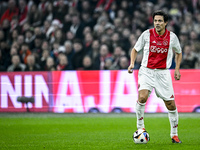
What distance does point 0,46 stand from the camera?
55.8ft

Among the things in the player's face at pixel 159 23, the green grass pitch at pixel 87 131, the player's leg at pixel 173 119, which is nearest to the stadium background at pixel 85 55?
the green grass pitch at pixel 87 131

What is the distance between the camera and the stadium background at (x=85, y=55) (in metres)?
14.6

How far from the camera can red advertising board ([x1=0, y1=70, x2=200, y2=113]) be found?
14.4 metres

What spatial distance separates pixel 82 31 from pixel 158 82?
375 inches

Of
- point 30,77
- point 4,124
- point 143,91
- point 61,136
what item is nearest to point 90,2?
point 30,77

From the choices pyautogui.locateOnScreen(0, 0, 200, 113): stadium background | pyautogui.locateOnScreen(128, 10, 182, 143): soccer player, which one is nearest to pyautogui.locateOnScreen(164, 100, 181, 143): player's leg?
pyautogui.locateOnScreen(128, 10, 182, 143): soccer player

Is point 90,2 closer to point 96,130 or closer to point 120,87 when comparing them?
point 120,87

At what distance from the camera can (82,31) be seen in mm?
17016

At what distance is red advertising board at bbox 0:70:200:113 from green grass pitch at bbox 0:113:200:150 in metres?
0.44

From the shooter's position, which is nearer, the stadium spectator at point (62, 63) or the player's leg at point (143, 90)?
the player's leg at point (143, 90)

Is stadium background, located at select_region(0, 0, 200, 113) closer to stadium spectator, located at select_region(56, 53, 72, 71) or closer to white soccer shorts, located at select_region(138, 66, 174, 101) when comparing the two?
stadium spectator, located at select_region(56, 53, 72, 71)

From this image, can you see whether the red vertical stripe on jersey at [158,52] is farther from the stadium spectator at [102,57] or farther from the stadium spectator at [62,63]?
the stadium spectator at [62,63]

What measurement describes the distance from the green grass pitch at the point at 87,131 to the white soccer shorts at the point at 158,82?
0.84 meters

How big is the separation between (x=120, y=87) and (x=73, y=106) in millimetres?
1630
